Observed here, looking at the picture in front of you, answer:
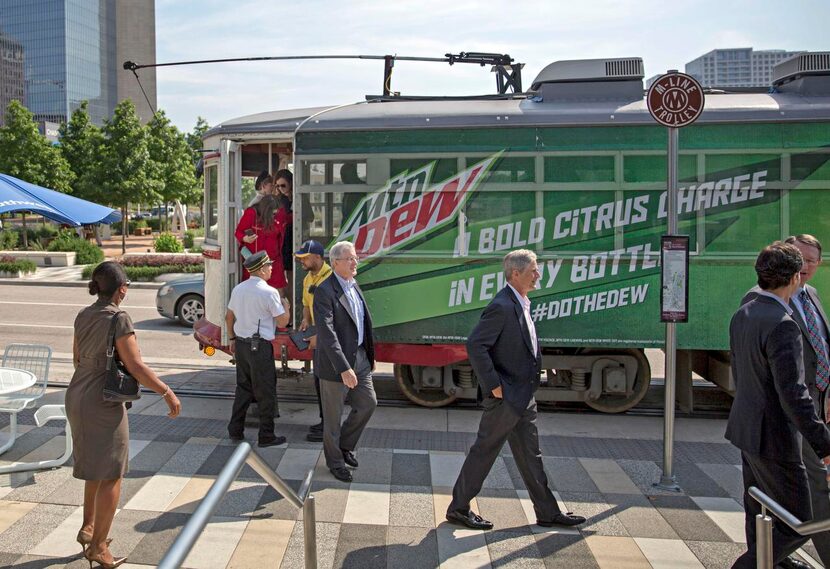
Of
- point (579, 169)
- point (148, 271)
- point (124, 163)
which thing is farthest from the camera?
point (124, 163)

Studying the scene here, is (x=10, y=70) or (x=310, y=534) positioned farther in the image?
(x=10, y=70)

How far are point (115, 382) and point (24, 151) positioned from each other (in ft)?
119

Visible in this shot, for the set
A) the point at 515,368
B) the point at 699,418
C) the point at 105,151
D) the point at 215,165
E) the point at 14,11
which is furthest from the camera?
the point at 14,11

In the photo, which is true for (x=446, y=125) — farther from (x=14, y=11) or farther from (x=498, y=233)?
(x=14, y=11)

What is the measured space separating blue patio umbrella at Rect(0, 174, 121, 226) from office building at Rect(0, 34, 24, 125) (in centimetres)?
13890

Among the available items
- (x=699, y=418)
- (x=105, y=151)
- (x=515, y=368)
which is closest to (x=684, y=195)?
(x=699, y=418)

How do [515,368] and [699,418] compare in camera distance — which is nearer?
[515,368]

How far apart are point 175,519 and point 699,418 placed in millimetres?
5487

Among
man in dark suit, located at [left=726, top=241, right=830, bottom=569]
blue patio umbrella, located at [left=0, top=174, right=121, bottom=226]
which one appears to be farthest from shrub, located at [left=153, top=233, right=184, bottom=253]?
man in dark suit, located at [left=726, top=241, right=830, bottom=569]

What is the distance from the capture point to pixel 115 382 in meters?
4.54

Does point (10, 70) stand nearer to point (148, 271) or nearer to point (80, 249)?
point (80, 249)

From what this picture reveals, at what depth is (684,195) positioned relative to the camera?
7.77m

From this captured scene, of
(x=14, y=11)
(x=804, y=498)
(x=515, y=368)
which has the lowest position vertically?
(x=804, y=498)

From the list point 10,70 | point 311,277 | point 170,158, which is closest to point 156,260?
point 311,277
